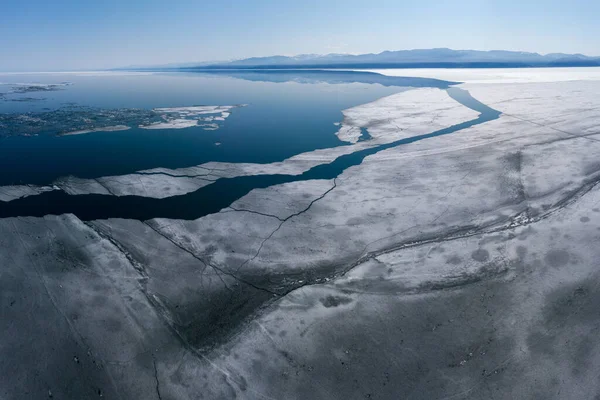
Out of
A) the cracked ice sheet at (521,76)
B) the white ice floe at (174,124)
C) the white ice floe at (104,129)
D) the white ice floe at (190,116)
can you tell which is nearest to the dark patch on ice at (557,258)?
the white ice floe at (190,116)

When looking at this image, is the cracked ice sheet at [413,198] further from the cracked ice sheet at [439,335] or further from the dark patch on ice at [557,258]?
the dark patch on ice at [557,258]

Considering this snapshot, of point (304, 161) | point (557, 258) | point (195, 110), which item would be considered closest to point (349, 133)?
point (304, 161)

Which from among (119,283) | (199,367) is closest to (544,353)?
(199,367)

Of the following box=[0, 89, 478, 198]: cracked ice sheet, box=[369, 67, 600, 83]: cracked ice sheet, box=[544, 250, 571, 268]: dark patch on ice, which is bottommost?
box=[544, 250, 571, 268]: dark patch on ice

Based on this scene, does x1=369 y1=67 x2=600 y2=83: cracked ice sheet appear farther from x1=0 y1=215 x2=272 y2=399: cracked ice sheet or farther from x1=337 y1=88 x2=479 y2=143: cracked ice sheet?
x1=0 y1=215 x2=272 y2=399: cracked ice sheet

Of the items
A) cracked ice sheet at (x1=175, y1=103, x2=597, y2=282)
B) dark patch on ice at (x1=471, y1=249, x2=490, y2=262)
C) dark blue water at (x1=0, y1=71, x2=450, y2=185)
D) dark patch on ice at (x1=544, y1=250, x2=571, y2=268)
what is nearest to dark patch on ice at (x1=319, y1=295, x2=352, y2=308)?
cracked ice sheet at (x1=175, y1=103, x2=597, y2=282)

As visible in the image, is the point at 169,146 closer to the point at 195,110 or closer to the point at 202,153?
the point at 202,153

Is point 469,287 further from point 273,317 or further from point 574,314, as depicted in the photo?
point 273,317

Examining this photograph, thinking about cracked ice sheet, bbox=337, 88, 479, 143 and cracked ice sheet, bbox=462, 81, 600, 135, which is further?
cracked ice sheet, bbox=337, 88, 479, 143

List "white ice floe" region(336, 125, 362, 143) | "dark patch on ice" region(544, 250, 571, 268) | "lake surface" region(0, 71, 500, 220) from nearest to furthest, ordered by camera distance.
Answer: "dark patch on ice" region(544, 250, 571, 268)
"lake surface" region(0, 71, 500, 220)
"white ice floe" region(336, 125, 362, 143)
